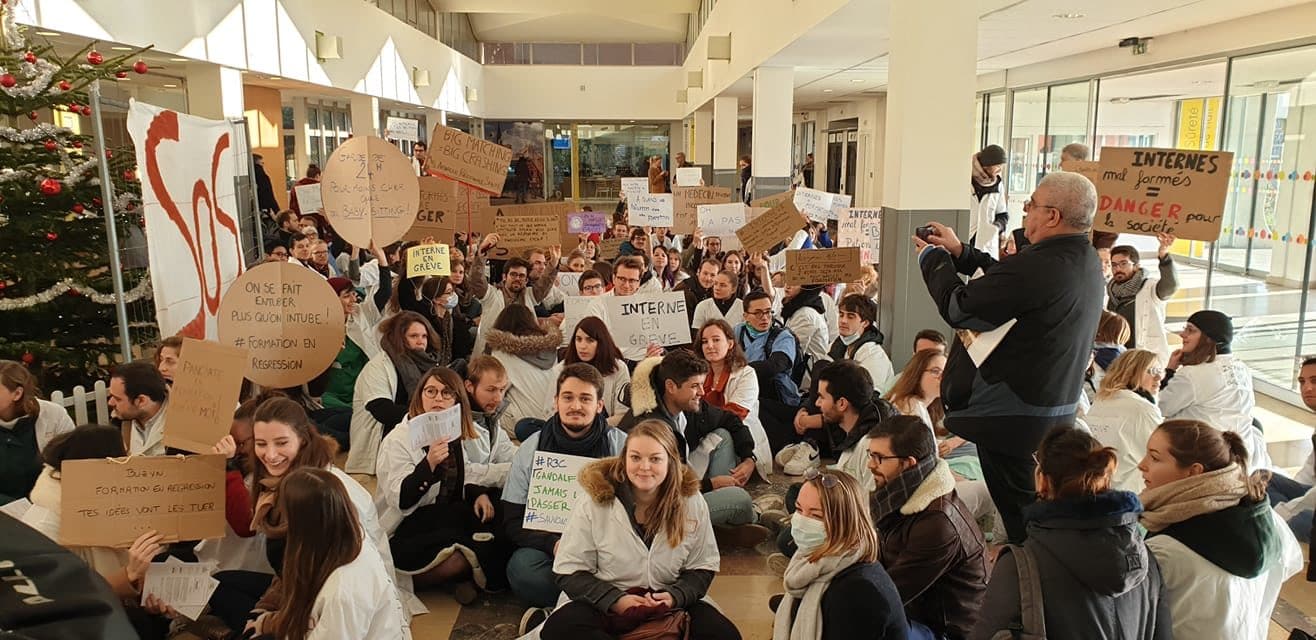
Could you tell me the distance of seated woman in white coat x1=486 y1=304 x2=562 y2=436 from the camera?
5922 mm

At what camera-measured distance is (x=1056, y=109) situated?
40.2ft

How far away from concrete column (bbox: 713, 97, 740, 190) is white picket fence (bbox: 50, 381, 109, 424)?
14.4 meters

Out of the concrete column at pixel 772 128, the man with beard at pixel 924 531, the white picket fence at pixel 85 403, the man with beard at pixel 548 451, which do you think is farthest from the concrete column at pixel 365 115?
the man with beard at pixel 924 531

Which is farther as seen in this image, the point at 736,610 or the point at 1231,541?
the point at 736,610

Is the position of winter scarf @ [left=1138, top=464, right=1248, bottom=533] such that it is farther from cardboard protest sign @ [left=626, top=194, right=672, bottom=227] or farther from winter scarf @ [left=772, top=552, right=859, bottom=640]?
cardboard protest sign @ [left=626, top=194, right=672, bottom=227]

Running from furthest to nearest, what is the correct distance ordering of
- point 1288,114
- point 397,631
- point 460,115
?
point 460,115 → point 1288,114 → point 397,631

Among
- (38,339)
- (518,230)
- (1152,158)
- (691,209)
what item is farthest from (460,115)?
(1152,158)

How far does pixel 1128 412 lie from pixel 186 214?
15.7ft

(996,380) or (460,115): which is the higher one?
(460,115)

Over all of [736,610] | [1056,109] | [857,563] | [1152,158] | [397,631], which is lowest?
[736,610]

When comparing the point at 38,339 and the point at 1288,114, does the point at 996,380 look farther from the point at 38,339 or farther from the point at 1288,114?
the point at 1288,114

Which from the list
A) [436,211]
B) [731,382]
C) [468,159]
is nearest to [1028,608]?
[731,382]

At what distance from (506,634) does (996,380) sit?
231 centimetres

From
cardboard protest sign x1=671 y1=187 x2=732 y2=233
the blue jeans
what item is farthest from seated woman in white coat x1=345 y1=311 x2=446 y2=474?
cardboard protest sign x1=671 y1=187 x2=732 y2=233
